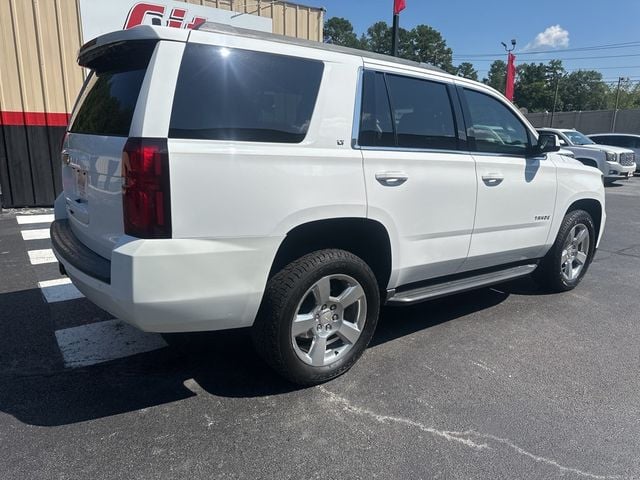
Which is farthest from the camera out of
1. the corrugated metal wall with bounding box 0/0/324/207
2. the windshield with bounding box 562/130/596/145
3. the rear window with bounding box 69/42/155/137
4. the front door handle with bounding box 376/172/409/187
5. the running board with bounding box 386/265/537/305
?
the windshield with bounding box 562/130/596/145

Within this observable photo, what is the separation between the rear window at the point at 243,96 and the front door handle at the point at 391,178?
60 centimetres

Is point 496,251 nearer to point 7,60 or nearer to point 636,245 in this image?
point 636,245

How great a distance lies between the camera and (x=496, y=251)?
13.7ft

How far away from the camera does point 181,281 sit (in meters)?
2.45

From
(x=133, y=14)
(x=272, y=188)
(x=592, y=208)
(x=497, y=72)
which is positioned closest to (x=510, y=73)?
(x=133, y=14)

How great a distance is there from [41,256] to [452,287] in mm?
4979

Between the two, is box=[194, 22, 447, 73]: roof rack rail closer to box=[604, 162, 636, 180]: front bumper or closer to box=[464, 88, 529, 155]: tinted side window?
box=[464, 88, 529, 155]: tinted side window

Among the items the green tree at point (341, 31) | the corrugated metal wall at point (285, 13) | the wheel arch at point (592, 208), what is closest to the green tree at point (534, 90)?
the green tree at point (341, 31)

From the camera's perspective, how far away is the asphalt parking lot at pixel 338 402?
95.7 inches

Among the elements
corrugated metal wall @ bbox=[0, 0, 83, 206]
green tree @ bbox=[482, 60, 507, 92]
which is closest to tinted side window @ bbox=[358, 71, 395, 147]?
corrugated metal wall @ bbox=[0, 0, 83, 206]

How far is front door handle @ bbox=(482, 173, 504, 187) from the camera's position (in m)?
3.87

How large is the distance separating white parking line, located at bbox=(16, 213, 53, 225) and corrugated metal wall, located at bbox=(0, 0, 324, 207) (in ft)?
3.12

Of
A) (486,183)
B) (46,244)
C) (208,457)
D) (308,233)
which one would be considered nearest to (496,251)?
(486,183)

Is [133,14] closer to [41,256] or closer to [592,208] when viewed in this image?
[41,256]
